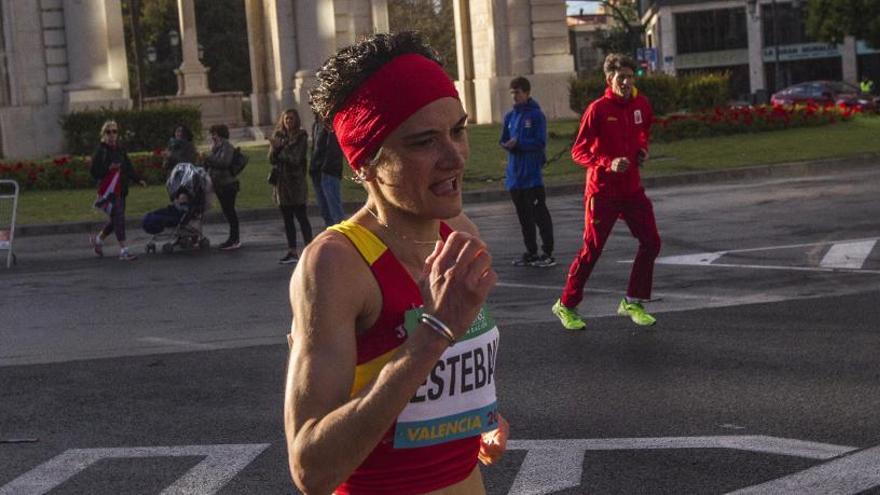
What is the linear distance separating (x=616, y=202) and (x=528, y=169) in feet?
16.5

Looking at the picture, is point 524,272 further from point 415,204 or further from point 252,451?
point 415,204

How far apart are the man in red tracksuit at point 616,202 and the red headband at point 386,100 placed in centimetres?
807

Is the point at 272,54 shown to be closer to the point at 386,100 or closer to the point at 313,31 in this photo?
the point at 313,31

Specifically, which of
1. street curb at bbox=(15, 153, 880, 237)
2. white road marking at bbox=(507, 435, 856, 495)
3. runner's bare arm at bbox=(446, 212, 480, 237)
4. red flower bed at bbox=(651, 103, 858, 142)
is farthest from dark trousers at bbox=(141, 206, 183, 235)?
runner's bare arm at bbox=(446, 212, 480, 237)

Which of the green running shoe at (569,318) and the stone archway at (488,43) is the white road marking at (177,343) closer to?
the green running shoe at (569,318)

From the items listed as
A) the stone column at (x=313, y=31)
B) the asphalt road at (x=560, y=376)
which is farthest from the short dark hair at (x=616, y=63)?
the stone column at (x=313, y=31)

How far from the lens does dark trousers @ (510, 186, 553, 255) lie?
16094mm

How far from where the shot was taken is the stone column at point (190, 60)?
180 feet

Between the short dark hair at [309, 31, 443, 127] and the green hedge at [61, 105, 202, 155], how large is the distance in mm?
36482

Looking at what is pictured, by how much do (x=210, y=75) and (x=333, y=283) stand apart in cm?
8006

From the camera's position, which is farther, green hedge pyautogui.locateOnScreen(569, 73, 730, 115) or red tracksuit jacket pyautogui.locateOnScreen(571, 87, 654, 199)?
green hedge pyautogui.locateOnScreen(569, 73, 730, 115)

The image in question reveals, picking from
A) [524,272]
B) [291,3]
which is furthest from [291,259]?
[291,3]

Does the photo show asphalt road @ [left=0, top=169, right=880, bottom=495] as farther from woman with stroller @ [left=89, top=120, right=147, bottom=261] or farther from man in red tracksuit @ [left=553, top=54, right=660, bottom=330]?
woman with stroller @ [left=89, top=120, right=147, bottom=261]

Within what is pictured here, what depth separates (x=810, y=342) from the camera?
407 inches
